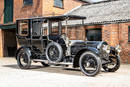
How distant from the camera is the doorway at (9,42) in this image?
2239cm

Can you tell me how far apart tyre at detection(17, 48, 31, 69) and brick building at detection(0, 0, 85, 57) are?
8.37 meters

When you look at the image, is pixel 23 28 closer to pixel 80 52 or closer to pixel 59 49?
pixel 59 49

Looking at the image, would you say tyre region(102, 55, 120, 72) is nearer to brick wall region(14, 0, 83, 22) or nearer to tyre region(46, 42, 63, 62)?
tyre region(46, 42, 63, 62)

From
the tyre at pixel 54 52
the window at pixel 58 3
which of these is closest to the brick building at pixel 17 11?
the window at pixel 58 3

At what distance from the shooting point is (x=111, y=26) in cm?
1448

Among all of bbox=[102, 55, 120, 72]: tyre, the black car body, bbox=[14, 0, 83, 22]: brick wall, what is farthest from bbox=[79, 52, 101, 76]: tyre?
bbox=[14, 0, 83, 22]: brick wall

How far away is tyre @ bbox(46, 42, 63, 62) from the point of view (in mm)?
9166

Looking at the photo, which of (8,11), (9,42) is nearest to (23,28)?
(8,11)

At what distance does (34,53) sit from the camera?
416 inches

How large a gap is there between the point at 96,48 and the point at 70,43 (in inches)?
50.2

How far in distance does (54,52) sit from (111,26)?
6266 mm

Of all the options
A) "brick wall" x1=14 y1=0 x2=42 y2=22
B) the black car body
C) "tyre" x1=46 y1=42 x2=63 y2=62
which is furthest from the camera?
"brick wall" x1=14 y1=0 x2=42 y2=22

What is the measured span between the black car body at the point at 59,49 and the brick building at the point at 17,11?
8484 mm

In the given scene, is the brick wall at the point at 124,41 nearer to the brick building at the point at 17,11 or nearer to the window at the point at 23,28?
the window at the point at 23,28
